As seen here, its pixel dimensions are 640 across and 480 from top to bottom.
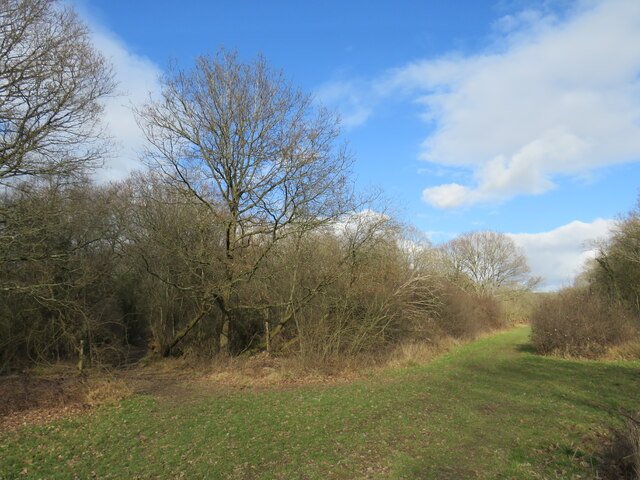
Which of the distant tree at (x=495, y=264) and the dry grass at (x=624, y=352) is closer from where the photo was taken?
the dry grass at (x=624, y=352)

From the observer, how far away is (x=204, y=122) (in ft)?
48.2

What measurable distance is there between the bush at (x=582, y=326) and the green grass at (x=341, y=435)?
6.11 m

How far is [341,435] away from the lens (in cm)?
719

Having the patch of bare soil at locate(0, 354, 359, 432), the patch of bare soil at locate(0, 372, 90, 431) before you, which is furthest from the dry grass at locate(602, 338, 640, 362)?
the patch of bare soil at locate(0, 372, 90, 431)

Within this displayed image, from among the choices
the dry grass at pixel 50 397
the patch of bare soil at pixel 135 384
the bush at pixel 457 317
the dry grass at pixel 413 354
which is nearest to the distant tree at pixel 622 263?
the bush at pixel 457 317

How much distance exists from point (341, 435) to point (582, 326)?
15.2m

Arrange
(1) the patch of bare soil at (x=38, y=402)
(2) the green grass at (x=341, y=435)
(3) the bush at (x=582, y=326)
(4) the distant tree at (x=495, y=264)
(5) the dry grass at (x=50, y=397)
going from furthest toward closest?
(4) the distant tree at (x=495, y=264), (3) the bush at (x=582, y=326), (5) the dry grass at (x=50, y=397), (1) the patch of bare soil at (x=38, y=402), (2) the green grass at (x=341, y=435)

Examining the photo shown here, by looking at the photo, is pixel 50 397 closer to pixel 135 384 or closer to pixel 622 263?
pixel 135 384

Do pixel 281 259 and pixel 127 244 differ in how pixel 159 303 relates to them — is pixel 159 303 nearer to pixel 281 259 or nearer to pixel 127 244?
pixel 127 244

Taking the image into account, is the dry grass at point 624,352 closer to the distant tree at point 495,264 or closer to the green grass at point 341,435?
the green grass at point 341,435

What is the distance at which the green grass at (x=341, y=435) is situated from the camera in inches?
223

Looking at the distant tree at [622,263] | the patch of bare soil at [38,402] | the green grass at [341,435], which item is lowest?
the green grass at [341,435]

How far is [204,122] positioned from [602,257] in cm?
2875

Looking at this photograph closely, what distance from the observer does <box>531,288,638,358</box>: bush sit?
17.4 meters
